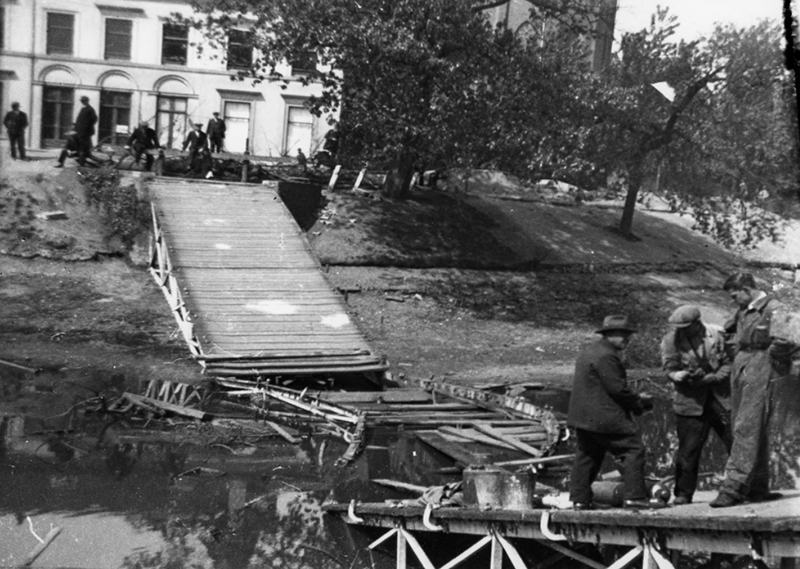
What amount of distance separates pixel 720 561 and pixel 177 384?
941 centimetres

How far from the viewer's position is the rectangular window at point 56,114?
3266cm

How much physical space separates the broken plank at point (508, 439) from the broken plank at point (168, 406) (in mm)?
3873

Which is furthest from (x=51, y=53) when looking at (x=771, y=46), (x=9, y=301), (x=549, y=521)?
(x=549, y=521)

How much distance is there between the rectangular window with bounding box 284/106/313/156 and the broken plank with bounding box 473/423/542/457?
1146 inches

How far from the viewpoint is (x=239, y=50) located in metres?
26.2

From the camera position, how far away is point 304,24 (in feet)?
76.7

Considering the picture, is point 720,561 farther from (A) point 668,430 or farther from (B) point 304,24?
(B) point 304,24

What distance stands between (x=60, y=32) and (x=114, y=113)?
3.44 metres

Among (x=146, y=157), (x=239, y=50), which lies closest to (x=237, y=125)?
(x=146, y=157)

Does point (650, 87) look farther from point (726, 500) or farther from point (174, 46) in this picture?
point (726, 500)

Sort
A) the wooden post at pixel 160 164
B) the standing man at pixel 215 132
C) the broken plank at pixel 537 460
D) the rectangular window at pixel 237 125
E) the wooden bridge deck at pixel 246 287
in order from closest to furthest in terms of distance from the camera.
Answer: the broken plank at pixel 537 460 < the wooden bridge deck at pixel 246 287 < the wooden post at pixel 160 164 < the standing man at pixel 215 132 < the rectangular window at pixel 237 125

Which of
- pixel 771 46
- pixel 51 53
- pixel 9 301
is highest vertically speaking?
pixel 771 46

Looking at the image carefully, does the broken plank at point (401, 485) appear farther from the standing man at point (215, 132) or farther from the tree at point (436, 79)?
the standing man at point (215, 132)

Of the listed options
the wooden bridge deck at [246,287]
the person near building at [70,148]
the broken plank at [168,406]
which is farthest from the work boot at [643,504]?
the person near building at [70,148]
